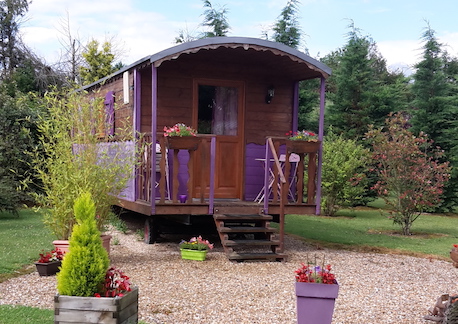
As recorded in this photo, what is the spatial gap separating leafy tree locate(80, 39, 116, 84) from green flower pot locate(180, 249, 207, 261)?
58.7 feet

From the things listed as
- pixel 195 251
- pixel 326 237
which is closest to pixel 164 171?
pixel 195 251

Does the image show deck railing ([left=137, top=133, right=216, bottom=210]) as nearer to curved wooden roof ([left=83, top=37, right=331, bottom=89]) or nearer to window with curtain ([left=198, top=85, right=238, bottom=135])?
window with curtain ([left=198, top=85, right=238, bottom=135])

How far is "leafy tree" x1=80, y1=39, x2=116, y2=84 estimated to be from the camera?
24.1 m

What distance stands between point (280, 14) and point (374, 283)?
1325 centimetres

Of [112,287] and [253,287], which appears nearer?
[112,287]

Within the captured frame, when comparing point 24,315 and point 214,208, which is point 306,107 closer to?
point 214,208

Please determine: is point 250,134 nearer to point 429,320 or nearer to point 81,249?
point 429,320

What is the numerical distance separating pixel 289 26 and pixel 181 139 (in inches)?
452

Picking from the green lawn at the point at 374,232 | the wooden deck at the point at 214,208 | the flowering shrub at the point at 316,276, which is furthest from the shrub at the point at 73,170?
the green lawn at the point at 374,232

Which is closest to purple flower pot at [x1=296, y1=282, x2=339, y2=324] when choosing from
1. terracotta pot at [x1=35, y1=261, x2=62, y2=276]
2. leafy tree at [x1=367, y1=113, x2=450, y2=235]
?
terracotta pot at [x1=35, y1=261, x2=62, y2=276]

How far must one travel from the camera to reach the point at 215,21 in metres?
19.3

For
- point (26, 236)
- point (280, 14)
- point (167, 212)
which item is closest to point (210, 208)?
point (167, 212)

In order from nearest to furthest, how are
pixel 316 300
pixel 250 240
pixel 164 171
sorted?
1. pixel 316 300
2. pixel 164 171
3. pixel 250 240

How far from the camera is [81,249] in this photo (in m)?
3.75
